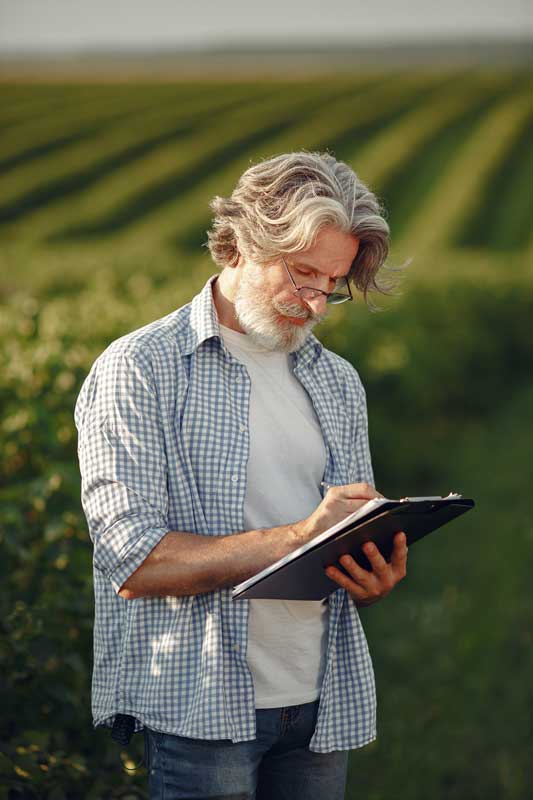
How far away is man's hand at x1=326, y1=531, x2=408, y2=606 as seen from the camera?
2.23 meters

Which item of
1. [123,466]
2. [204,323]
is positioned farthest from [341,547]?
[204,323]

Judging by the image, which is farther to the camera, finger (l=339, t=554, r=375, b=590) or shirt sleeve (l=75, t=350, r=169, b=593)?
finger (l=339, t=554, r=375, b=590)

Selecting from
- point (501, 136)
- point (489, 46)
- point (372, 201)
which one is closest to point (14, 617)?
point (372, 201)

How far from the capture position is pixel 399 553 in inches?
90.0

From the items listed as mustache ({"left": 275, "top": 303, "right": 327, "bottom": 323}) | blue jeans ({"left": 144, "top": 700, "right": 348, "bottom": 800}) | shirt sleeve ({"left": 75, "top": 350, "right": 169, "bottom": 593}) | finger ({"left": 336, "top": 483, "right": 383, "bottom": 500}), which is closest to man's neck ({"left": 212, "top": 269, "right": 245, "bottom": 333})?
mustache ({"left": 275, "top": 303, "right": 327, "bottom": 323})

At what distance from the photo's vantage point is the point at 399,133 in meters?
46.1

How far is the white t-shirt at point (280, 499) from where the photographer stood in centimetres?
230

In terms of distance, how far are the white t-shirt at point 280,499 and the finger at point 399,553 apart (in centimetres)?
21

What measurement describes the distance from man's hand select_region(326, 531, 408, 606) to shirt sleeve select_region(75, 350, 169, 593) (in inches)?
15.8

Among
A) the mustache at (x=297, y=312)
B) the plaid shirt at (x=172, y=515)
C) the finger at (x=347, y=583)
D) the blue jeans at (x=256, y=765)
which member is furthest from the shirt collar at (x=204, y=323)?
the blue jeans at (x=256, y=765)

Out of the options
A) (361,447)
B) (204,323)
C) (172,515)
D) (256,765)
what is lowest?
(256,765)

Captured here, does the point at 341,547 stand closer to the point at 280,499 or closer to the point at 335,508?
the point at 335,508

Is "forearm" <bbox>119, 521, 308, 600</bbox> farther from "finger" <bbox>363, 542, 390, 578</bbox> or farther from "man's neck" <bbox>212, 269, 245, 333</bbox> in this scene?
"man's neck" <bbox>212, 269, 245, 333</bbox>

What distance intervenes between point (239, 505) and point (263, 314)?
441 mm
